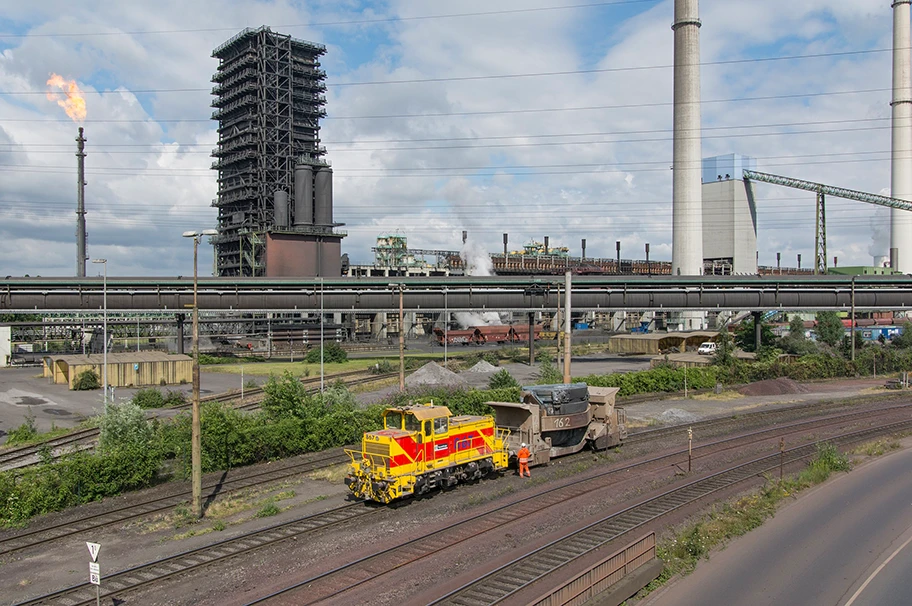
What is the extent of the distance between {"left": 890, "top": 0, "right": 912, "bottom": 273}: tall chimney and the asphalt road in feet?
389

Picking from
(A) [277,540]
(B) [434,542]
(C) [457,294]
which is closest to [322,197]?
(C) [457,294]

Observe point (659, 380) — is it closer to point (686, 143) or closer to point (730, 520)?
point (730, 520)

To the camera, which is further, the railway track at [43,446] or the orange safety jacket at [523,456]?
the railway track at [43,446]

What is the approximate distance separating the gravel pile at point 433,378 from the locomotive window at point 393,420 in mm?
26568

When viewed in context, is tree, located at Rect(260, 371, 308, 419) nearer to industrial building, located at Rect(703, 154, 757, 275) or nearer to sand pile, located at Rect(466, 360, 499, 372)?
sand pile, located at Rect(466, 360, 499, 372)

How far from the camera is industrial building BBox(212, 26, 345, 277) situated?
324 ft

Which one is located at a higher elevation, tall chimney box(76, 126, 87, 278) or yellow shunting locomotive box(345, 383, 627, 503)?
tall chimney box(76, 126, 87, 278)

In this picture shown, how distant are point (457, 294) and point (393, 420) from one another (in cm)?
4664

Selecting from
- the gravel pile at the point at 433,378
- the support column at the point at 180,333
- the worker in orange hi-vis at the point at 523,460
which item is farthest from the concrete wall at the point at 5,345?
the worker in orange hi-vis at the point at 523,460

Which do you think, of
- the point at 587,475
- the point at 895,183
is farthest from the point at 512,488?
the point at 895,183

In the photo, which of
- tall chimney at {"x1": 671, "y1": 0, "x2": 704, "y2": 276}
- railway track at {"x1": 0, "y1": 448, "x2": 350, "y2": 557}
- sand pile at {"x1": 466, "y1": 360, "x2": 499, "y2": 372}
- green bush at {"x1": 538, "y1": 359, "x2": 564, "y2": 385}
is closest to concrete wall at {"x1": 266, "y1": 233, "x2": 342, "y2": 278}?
sand pile at {"x1": 466, "y1": 360, "x2": 499, "y2": 372}

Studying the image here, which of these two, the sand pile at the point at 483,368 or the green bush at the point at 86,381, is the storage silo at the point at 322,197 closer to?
the sand pile at the point at 483,368

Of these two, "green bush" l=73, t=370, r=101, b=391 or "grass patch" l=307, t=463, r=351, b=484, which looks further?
"green bush" l=73, t=370, r=101, b=391

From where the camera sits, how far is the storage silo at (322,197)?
3969 inches
